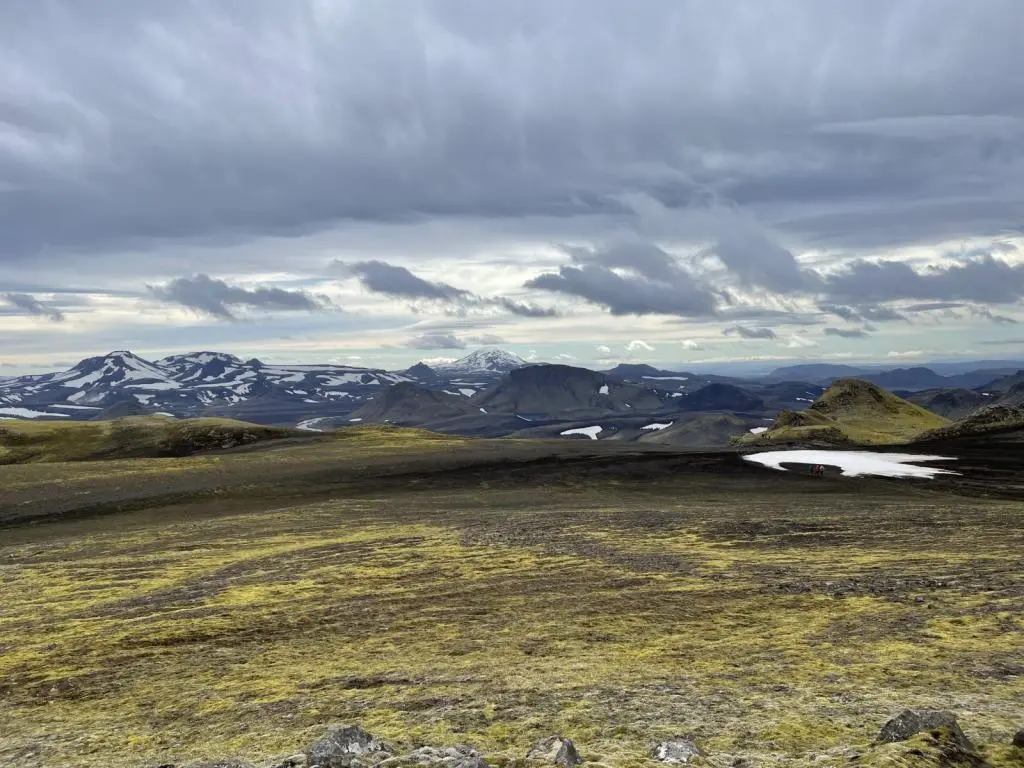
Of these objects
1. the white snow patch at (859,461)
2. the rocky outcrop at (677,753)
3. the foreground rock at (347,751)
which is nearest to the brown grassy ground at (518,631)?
the rocky outcrop at (677,753)

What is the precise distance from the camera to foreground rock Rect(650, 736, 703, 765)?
9047 millimetres

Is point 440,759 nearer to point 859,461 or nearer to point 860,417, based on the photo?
point 859,461

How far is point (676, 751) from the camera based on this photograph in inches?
364

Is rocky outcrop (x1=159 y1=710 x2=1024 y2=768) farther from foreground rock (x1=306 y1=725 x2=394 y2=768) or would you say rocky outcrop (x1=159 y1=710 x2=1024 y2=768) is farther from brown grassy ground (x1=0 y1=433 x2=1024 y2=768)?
brown grassy ground (x1=0 y1=433 x2=1024 y2=768)

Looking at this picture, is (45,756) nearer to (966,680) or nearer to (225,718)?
(225,718)

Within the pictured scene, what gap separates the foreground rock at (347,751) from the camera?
8820 mm

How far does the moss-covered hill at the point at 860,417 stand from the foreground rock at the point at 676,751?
138254mm

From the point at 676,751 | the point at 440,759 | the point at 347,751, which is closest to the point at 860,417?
the point at 676,751

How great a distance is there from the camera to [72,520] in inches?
1834

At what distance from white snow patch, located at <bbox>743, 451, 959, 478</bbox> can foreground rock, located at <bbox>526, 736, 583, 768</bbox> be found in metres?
57.6

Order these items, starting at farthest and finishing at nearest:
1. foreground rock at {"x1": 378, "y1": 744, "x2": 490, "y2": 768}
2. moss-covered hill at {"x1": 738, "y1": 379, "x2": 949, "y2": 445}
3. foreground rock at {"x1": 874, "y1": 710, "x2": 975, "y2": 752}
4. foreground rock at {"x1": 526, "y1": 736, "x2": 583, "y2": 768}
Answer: moss-covered hill at {"x1": 738, "y1": 379, "x2": 949, "y2": 445} → foreground rock at {"x1": 874, "y1": 710, "x2": 975, "y2": 752} → foreground rock at {"x1": 526, "y1": 736, "x2": 583, "y2": 768} → foreground rock at {"x1": 378, "y1": 744, "x2": 490, "y2": 768}

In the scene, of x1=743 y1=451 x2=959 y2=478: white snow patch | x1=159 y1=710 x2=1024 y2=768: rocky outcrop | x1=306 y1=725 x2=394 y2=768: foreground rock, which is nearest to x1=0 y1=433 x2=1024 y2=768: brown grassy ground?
x1=159 y1=710 x2=1024 y2=768: rocky outcrop

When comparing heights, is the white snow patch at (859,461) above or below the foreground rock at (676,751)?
below

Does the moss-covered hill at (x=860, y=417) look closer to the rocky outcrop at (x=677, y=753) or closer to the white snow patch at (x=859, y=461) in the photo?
the white snow patch at (x=859, y=461)
